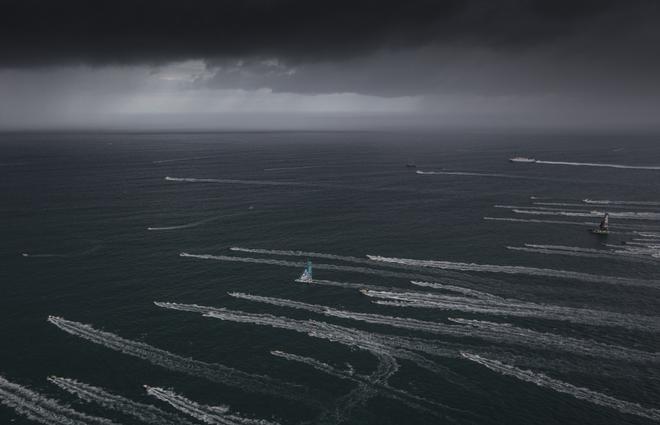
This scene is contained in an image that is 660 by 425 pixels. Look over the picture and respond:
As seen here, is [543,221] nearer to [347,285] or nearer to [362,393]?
[347,285]

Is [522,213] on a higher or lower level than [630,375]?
higher

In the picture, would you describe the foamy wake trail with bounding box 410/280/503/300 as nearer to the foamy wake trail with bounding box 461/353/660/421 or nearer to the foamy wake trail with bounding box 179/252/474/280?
the foamy wake trail with bounding box 179/252/474/280

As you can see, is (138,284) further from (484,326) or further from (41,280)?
(484,326)

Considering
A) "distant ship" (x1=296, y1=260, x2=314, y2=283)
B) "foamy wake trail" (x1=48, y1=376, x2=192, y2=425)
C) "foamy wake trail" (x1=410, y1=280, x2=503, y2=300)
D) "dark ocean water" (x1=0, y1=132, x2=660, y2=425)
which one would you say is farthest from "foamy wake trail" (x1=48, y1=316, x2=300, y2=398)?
"foamy wake trail" (x1=410, y1=280, x2=503, y2=300)

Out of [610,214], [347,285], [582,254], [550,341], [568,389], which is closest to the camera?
[568,389]

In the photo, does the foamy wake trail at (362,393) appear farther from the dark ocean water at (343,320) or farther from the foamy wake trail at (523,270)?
the foamy wake trail at (523,270)

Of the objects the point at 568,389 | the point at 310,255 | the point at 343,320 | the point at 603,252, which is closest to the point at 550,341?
the point at 568,389

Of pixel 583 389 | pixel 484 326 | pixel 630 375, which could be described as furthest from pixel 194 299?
pixel 630 375
